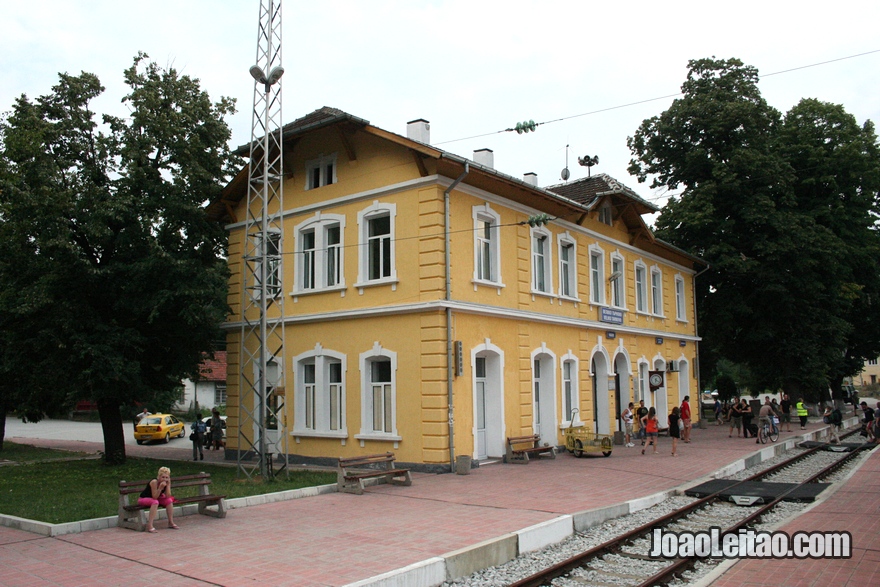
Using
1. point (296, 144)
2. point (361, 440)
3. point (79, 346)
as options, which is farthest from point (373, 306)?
point (79, 346)

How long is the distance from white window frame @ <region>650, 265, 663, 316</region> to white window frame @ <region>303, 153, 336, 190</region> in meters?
15.9

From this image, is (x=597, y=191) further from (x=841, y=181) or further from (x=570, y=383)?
(x=841, y=181)

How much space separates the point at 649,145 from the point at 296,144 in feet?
68.7

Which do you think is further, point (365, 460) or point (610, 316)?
point (610, 316)

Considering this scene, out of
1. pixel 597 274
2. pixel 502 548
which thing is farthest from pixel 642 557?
pixel 597 274

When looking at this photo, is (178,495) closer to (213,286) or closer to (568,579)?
(213,286)

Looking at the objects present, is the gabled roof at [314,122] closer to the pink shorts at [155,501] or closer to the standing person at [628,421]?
the pink shorts at [155,501]

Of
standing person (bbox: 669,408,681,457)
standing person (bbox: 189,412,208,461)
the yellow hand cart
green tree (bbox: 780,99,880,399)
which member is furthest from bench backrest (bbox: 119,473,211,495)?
green tree (bbox: 780,99,880,399)

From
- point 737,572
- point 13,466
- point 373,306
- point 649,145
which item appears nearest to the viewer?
point 737,572

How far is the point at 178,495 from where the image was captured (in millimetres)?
14062

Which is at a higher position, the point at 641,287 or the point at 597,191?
the point at 597,191

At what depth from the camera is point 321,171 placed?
20875 millimetres

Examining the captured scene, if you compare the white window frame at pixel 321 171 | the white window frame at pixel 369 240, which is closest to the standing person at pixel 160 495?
the white window frame at pixel 369 240

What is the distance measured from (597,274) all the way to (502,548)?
1762 cm
